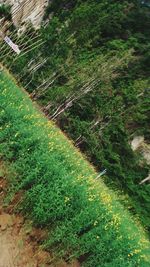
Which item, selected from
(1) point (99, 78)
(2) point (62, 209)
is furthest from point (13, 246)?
(1) point (99, 78)

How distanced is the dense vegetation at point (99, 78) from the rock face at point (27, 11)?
439mm

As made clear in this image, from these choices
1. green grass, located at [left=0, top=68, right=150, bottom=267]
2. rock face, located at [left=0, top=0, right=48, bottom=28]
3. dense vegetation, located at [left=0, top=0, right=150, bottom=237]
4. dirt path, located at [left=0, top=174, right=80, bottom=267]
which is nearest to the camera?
dirt path, located at [left=0, top=174, right=80, bottom=267]

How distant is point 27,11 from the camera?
2431 centimetres

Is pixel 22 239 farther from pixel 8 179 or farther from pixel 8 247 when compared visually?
pixel 8 179

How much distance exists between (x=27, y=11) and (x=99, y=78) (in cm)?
498

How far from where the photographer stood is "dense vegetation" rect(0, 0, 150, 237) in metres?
21.2

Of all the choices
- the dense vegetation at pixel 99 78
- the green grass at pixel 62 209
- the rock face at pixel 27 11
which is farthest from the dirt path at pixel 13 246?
the rock face at pixel 27 11

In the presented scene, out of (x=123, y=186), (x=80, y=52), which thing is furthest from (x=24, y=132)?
(x=80, y=52)

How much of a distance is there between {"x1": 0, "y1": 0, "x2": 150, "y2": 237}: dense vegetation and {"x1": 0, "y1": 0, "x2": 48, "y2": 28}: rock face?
1.44 feet

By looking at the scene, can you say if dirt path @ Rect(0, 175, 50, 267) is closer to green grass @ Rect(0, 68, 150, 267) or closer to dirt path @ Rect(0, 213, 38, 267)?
dirt path @ Rect(0, 213, 38, 267)

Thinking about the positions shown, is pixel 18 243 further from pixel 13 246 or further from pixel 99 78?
pixel 99 78

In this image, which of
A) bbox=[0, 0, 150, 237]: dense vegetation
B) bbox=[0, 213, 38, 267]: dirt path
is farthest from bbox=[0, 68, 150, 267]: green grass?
bbox=[0, 0, 150, 237]: dense vegetation

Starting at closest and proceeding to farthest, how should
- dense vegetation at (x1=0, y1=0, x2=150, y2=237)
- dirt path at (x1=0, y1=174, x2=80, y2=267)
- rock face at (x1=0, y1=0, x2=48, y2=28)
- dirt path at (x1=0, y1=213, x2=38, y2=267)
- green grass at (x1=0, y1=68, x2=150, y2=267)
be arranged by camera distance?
dirt path at (x1=0, y1=213, x2=38, y2=267) → dirt path at (x1=0, y1=174, x2=80, y2=267) → green grass at (x1=0, y1=68, x2=150, y2=267) → dense vegetation at (x1=0, y1=0, x2=150, y2=237) → rock face at (x1=0, y1=0, x2=48, y2=28)

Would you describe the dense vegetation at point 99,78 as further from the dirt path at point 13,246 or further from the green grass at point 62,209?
the dirt path at point 13,246
